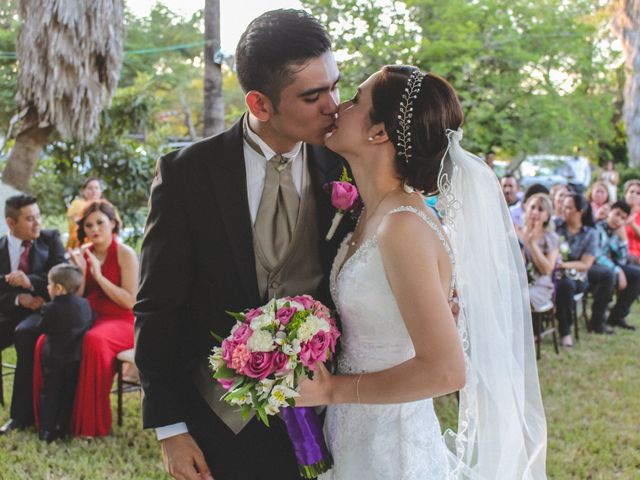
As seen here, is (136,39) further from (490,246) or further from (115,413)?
(490,246)

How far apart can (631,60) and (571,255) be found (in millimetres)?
9439

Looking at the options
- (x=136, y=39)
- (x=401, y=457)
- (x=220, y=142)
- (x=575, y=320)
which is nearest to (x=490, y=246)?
(x=401, y=457)

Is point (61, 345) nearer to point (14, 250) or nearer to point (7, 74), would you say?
point (14, 250)

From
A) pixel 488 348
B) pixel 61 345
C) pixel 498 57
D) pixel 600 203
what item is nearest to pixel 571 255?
pixel 600 203

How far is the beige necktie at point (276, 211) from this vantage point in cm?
226

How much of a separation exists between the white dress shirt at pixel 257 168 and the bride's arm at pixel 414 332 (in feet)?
1.44

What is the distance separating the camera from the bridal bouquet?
193 cm

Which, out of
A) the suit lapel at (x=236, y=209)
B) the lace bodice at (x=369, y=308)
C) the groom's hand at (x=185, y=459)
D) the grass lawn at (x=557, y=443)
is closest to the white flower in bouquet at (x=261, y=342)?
the suit lapel at (x=236, y=209)

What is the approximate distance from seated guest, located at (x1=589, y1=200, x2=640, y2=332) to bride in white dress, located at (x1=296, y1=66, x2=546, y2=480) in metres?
7.10

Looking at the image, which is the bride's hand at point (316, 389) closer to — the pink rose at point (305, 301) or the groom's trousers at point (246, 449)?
the pink rose at point (305, 301)

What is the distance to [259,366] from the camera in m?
1.94

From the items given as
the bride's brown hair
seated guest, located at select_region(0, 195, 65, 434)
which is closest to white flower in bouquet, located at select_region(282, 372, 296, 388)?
the bride's brown hair

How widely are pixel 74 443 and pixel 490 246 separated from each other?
398cm

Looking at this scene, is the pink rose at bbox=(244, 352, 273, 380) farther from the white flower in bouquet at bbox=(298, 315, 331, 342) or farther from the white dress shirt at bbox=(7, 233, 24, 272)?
the white dress shirt at bbox=(7, 233, 24, 272)
